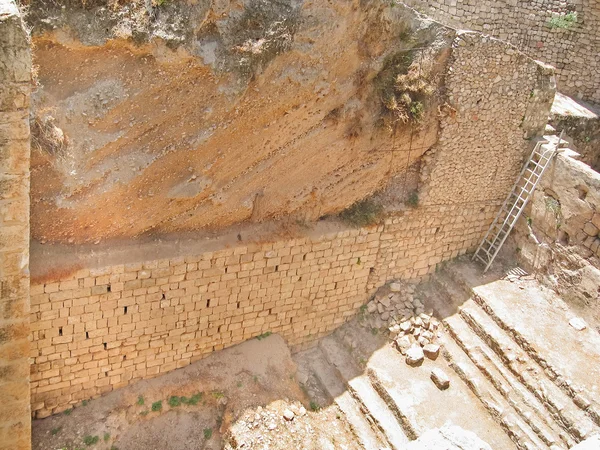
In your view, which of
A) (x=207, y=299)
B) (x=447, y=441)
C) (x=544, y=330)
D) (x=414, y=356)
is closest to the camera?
(x=447, y=441)

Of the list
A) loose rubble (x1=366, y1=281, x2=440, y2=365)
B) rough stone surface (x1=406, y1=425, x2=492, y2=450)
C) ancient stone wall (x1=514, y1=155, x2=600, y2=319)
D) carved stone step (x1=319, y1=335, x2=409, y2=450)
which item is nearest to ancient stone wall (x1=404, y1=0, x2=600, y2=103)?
ancient stone wall (x1=514, y1=155, x2=600, y2=319)

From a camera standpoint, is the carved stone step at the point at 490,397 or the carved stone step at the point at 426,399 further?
the carved stone step at the point at 426,399

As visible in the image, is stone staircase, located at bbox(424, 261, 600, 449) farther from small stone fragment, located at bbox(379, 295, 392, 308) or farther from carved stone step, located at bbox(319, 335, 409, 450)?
carved stone step, located at bbox(319, 335, 409, 450)

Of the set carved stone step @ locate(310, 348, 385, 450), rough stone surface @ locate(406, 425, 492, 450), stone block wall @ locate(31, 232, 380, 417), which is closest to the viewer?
rough stone surface @ locate(406, 425, 492, 450)

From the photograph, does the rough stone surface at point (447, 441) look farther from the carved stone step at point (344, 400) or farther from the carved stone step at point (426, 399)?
the carved stone step at point (344, 400)

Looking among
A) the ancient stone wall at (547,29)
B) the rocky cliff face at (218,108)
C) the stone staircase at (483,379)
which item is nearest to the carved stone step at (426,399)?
Result: the stone staircase at (483,379)

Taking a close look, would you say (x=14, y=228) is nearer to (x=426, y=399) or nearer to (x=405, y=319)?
(x=426, y=399)

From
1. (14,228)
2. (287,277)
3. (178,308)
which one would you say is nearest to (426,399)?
(287,277)
